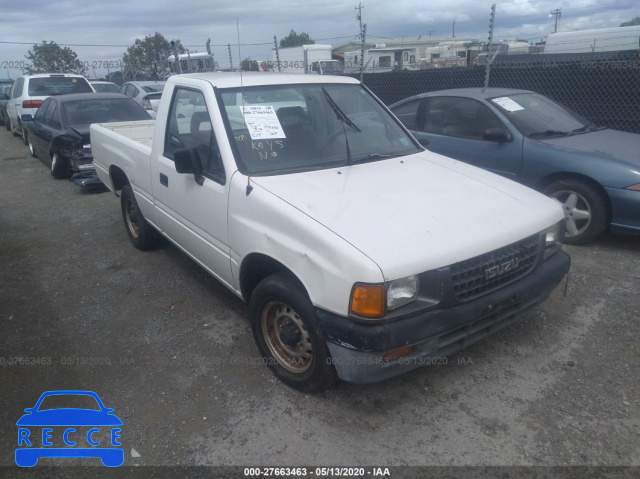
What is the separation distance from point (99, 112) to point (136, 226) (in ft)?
13.4

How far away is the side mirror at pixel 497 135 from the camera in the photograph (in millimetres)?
5465

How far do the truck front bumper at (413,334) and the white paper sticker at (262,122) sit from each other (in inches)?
56.6

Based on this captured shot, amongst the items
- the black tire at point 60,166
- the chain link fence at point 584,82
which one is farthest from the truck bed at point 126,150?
the chain link fence at point 584,82

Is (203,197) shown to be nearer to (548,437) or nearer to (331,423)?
(331,423)

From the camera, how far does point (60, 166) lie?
8.82 meters

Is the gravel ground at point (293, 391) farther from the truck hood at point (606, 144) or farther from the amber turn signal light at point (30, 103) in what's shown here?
the amber turn signal light at point (30, 103)

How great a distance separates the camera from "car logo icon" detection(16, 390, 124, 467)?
2.68 meters

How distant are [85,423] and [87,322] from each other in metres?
1.30

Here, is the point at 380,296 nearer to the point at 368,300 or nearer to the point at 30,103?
the point at 368,300

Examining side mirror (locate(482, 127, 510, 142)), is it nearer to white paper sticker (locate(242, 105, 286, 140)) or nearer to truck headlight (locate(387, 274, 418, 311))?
white paper sticker (locate(242, 105, 286, 140))

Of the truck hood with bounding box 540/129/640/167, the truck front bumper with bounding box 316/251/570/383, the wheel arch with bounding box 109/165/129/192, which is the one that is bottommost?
the truck front bumper with bounding box 316/251/570/383

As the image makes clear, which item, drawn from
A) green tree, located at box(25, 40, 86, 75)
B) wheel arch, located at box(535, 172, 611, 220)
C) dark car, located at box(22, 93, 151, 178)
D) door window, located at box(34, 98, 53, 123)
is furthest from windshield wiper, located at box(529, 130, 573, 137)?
green tree, located at box(25, 40, 86, 75)

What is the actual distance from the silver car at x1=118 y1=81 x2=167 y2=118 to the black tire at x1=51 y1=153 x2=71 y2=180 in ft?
12.4

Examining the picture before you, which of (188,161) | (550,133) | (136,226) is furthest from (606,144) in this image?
(136,226)
